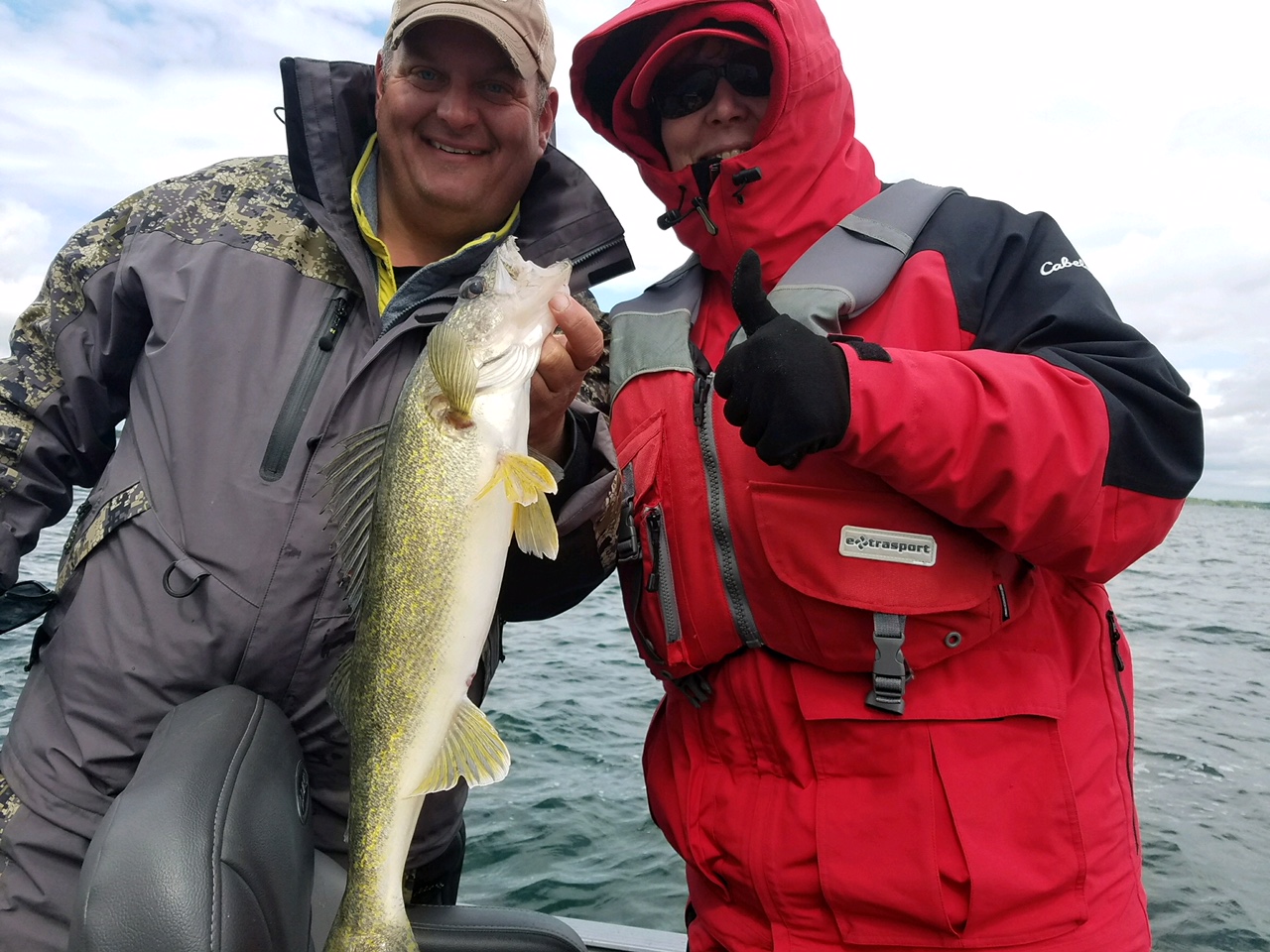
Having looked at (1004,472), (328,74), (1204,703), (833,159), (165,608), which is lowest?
(1204,703)

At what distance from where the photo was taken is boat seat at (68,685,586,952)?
79.4 inches

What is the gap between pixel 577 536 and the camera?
2.91m

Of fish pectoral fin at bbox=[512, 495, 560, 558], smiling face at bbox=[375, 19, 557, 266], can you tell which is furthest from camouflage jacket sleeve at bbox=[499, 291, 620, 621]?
smiling face at bbox=[375, 19, 557, 266]

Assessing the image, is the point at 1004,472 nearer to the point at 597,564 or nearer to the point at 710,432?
the point at 710,432

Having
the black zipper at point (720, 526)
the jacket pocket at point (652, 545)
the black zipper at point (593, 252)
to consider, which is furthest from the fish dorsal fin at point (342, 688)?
the black zipper at point (593, 252)

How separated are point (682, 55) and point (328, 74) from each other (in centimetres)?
138

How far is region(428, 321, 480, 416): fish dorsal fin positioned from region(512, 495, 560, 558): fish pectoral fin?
1.16ft

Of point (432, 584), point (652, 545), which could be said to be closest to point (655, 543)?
point (652, 545)

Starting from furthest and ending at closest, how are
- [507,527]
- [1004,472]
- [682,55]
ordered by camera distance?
[682,55] → [507,527] → [1004,472]

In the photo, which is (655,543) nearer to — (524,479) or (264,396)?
(524,479)

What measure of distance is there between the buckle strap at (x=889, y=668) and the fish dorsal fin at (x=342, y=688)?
5.09 feet

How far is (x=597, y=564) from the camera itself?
2994mm

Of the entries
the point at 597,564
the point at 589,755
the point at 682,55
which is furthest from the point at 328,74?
the point at 589,755

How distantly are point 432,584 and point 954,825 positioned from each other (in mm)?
1673
